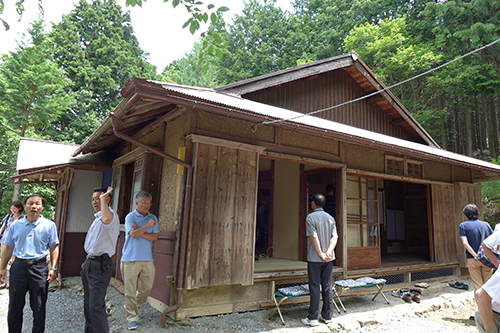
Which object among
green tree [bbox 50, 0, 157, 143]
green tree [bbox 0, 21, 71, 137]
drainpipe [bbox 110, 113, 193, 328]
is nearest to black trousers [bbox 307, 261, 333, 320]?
drainpipe [bbox 110, 113, 193, 328]

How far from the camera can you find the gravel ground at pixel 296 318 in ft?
13.9

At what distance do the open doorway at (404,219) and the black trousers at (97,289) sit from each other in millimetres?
Result: 8487

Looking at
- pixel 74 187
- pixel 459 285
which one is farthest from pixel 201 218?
pixel 459 285

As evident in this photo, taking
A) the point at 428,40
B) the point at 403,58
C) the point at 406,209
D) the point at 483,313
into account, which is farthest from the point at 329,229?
Answer: the point at 428,40

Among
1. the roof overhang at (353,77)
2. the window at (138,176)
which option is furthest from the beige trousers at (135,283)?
the roof overhang at (353,77)

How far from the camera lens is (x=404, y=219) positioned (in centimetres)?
1073

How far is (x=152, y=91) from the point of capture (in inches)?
137

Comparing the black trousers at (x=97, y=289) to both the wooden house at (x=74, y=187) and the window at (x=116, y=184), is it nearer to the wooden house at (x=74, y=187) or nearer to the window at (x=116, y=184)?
the window at (x=116, y=184)

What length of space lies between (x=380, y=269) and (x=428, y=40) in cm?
1411

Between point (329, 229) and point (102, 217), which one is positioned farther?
point (329, 229)

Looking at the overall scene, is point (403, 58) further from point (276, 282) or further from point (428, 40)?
point (276, 282)

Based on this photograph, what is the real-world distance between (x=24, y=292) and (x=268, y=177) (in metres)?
6.03

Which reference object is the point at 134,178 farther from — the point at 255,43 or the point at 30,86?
the point at 255,43

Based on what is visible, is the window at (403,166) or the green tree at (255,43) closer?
the window at (403,166)
